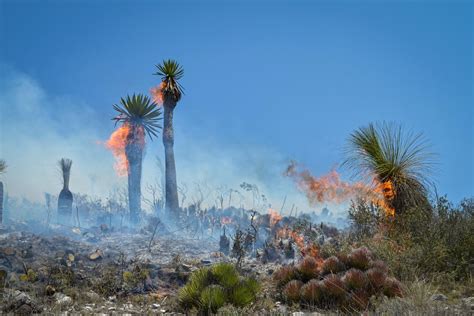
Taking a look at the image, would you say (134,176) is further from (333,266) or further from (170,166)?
(333,266)

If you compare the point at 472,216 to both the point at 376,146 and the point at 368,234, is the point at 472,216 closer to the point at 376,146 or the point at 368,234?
the point at 368,234

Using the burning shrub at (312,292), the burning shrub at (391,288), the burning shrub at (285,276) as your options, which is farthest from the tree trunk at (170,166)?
the burning shrub at (391,288)

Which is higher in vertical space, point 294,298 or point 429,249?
point 429,249

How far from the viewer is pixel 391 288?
270 inches

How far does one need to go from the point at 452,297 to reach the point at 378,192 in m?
6.24

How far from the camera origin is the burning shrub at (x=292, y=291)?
765 cm

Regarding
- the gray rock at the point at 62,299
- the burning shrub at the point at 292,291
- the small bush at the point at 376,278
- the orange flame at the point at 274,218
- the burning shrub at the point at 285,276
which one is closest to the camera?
the small bush at the point at 376,278

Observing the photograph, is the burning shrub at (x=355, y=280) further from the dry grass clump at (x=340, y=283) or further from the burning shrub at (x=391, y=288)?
the burning shrub at (x=391, y=288)

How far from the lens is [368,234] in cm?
1232

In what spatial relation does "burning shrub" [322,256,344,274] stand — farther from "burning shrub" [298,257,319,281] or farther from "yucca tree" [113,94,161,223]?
"yucca tree" [113,94,161,223]

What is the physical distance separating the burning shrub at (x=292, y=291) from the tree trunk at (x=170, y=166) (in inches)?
1077

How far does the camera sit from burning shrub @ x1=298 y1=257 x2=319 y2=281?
27.2 feet

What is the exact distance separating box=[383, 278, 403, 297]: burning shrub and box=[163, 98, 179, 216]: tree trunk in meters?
28.7

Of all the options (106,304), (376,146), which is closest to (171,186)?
(376,146)
